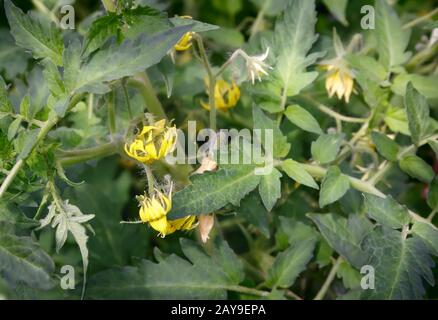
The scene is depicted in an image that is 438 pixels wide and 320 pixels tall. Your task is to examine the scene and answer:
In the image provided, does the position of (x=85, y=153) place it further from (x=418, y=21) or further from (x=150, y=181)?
(x=418, y=21)

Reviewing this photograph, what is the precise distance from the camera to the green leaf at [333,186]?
56.1 inches

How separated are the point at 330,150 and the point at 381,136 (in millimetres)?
125

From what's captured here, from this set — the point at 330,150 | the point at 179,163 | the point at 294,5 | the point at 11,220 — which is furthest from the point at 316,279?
the point at 11,220

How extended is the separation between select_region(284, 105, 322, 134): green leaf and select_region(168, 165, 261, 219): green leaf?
0.19m

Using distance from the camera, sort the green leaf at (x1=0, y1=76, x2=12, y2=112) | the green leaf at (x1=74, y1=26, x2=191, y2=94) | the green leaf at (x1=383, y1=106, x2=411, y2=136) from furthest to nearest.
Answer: the green leaf at (x1=383, y1=106, x2=411, y2=136), the green leaf at (x1=0, y1=76, x2=12, y2=112), the green leaf at (x1=74, y1=26, x2=191, y2=94)

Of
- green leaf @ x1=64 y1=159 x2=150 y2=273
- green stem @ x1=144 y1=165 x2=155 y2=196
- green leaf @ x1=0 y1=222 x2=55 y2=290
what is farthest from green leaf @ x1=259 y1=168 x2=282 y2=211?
green leaf @ x1=64 y1=159 x2=150 y2=273

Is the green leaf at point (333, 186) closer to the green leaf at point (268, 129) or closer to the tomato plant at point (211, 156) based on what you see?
the tomato plant at point (211, 156)

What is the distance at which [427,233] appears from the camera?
136 cm

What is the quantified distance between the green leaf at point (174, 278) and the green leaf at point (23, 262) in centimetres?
31

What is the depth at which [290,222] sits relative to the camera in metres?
1.65

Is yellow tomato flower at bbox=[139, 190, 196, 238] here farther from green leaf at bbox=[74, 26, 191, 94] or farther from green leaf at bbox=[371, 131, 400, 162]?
green leaf at bbox=[371, 131, 400, 162]

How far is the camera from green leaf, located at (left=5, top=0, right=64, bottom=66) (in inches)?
49.5

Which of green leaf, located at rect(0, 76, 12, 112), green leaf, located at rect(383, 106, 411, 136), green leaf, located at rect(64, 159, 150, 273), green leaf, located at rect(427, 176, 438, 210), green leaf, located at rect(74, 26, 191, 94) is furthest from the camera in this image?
green leaf, located at rect(64, 159, 150, 273)
